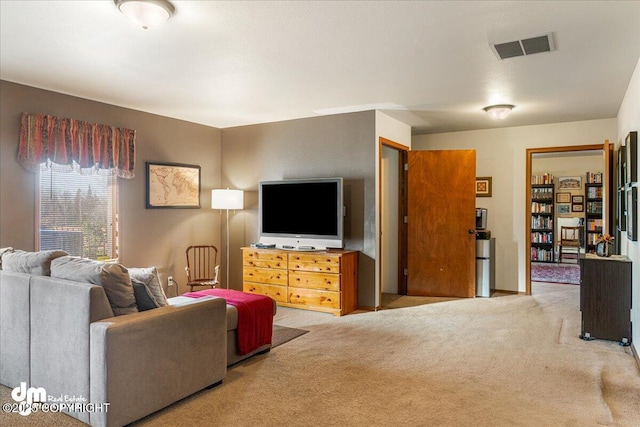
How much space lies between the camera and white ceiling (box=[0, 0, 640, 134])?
2566 millimetres

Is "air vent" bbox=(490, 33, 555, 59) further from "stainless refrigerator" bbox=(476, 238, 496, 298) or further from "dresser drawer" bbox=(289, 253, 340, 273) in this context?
"stainless refrigerator" bbox=(476, 238, 496, 298)

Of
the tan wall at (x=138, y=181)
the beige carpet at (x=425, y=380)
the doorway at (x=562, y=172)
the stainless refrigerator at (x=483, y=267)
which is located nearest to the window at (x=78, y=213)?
the tan wall at (x=138, y=181)

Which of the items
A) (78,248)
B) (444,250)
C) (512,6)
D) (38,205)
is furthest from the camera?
(444,250)

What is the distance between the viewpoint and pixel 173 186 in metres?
5.55

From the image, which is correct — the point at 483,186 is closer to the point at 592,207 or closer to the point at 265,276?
the point at 265,276

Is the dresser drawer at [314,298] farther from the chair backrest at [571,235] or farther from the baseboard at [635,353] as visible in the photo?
the chair backrest at [571,235]

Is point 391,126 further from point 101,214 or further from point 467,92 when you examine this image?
point 101,214

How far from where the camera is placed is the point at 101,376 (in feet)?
7.34

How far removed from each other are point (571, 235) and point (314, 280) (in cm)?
787

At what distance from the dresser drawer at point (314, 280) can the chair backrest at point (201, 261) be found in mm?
1266

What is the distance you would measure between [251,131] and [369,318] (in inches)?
120

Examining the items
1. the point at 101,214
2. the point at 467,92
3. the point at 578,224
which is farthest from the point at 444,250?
the point at 578,224

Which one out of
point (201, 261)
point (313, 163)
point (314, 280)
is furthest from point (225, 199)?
point (314, 280)

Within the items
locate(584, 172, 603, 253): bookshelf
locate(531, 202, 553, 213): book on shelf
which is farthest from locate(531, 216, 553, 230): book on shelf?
locate(584, 172, 603, 253): bookshelf
